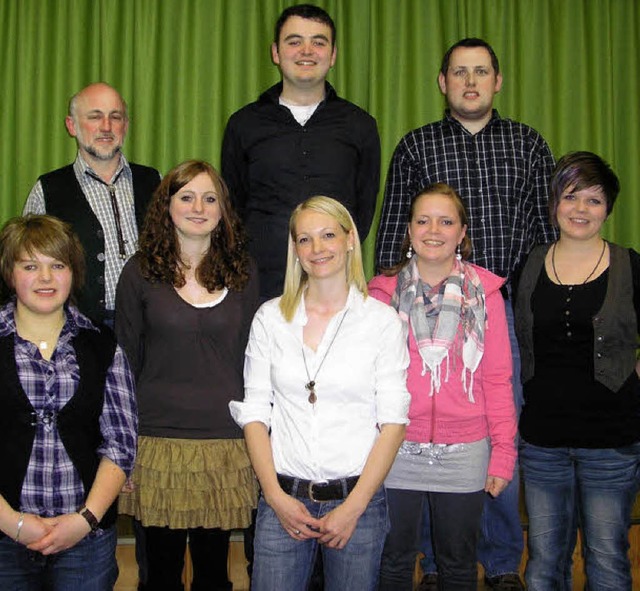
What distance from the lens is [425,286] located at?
87.5 inches

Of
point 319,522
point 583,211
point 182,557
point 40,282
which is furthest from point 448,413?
point 40,282

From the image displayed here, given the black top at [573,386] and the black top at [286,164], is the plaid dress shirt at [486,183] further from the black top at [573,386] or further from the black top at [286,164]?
the black top at [573,386]

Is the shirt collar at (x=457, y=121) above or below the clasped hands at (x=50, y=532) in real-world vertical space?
above

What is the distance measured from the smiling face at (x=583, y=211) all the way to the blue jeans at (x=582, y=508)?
0.64m

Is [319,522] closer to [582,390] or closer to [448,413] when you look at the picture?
[448,413]

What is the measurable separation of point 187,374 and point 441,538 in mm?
860

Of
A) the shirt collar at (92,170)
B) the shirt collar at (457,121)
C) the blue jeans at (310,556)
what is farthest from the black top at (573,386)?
the shirt collar at (92,170)

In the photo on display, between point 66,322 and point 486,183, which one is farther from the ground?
point 486,183

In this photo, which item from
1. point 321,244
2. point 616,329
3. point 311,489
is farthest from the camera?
point 616,329

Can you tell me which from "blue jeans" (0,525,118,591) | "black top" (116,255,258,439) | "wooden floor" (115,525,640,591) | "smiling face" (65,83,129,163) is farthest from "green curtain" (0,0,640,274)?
"blue jeans" (0,525,118,591)

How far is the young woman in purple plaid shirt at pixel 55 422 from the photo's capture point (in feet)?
5.92

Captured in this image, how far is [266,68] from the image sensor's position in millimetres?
3959

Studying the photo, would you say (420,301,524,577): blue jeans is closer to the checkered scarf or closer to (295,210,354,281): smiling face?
the checkered scarf

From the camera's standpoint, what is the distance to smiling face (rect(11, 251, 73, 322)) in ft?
6.18
